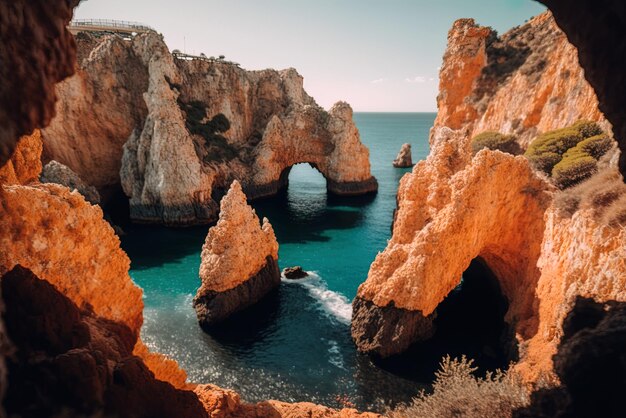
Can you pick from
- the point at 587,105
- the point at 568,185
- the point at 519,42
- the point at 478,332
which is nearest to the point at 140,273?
the point at 478,332

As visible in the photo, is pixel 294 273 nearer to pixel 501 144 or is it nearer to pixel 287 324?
pixel 287 324

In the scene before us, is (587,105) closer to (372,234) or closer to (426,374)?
(372,234)

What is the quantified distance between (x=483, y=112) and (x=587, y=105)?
17.8 metres

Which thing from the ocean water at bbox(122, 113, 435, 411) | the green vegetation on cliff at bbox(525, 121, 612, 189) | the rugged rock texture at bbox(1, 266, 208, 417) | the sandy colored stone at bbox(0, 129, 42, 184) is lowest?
the ocean water at bbox(122, 113, 435, 411)

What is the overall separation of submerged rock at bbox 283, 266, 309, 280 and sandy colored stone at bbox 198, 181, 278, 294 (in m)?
5.42

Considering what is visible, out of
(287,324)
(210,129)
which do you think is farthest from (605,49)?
(210,129)

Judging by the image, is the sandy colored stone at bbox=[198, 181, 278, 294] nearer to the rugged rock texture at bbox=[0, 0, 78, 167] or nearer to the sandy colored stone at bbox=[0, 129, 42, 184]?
the sandy colored stone at bbox=[0, 129, 42, 184]

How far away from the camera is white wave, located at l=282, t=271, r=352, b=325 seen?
Answer: 27.0 meters

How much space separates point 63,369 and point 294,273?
27.1 m

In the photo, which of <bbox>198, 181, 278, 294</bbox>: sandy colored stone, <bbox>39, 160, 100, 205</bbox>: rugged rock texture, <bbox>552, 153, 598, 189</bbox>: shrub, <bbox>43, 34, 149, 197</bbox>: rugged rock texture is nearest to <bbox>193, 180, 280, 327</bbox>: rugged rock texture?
<bbox>198, 181, 278, 294</bbox>: sandy colored stone

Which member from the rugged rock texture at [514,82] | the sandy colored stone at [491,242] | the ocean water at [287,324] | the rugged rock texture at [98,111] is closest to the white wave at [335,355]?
the ocean water at [287,324]

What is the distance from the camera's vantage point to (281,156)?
218 feet

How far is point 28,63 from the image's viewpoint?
5.39m

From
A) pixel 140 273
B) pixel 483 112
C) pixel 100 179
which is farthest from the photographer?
pixel 100 179
